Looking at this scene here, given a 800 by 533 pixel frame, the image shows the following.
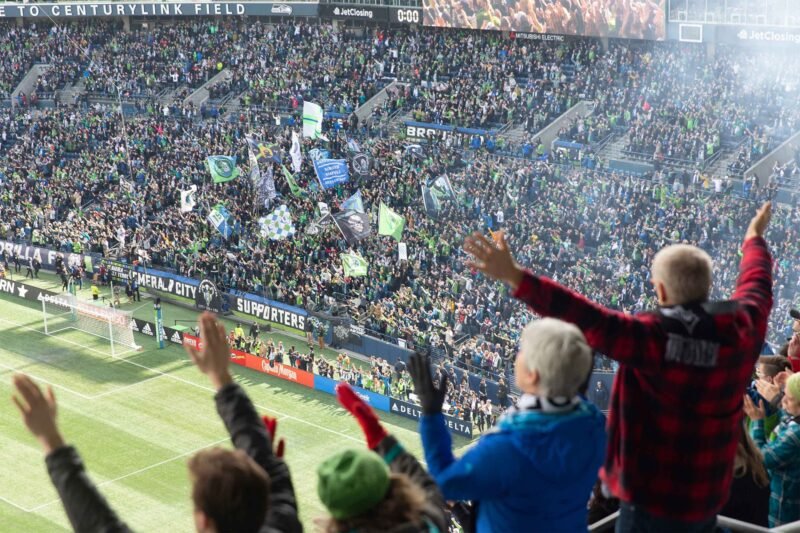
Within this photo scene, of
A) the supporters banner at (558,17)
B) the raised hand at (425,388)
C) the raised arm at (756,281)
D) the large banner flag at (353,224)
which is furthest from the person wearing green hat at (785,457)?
the supporters banner at (558,17)

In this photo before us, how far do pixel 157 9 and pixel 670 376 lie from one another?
57116 mm

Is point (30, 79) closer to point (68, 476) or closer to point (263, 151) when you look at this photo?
point (263, 151)

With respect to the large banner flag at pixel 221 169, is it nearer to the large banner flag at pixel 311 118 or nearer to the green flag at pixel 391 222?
the large banner flag at pixel 311 118

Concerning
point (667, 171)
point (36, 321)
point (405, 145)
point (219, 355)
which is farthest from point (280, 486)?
point (405, 145)

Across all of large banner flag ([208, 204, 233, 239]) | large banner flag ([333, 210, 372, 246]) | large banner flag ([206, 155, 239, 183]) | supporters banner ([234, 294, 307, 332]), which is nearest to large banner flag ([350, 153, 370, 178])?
large banner flag ([206, 155, 239, 183])

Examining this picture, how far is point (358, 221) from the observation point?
111 ft

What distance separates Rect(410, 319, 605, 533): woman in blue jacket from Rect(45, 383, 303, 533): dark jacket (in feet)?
1.92

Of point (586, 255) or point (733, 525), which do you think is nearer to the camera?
point (733, 525)

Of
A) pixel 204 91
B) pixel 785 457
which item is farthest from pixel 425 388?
pixel 204 91

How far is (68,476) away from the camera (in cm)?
346

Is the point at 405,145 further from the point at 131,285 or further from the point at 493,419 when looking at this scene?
the point at 493,419

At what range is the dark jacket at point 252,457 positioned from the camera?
343 centimetres

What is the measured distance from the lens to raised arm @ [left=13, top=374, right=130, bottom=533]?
11.2 ft

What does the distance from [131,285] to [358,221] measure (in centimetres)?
1010
